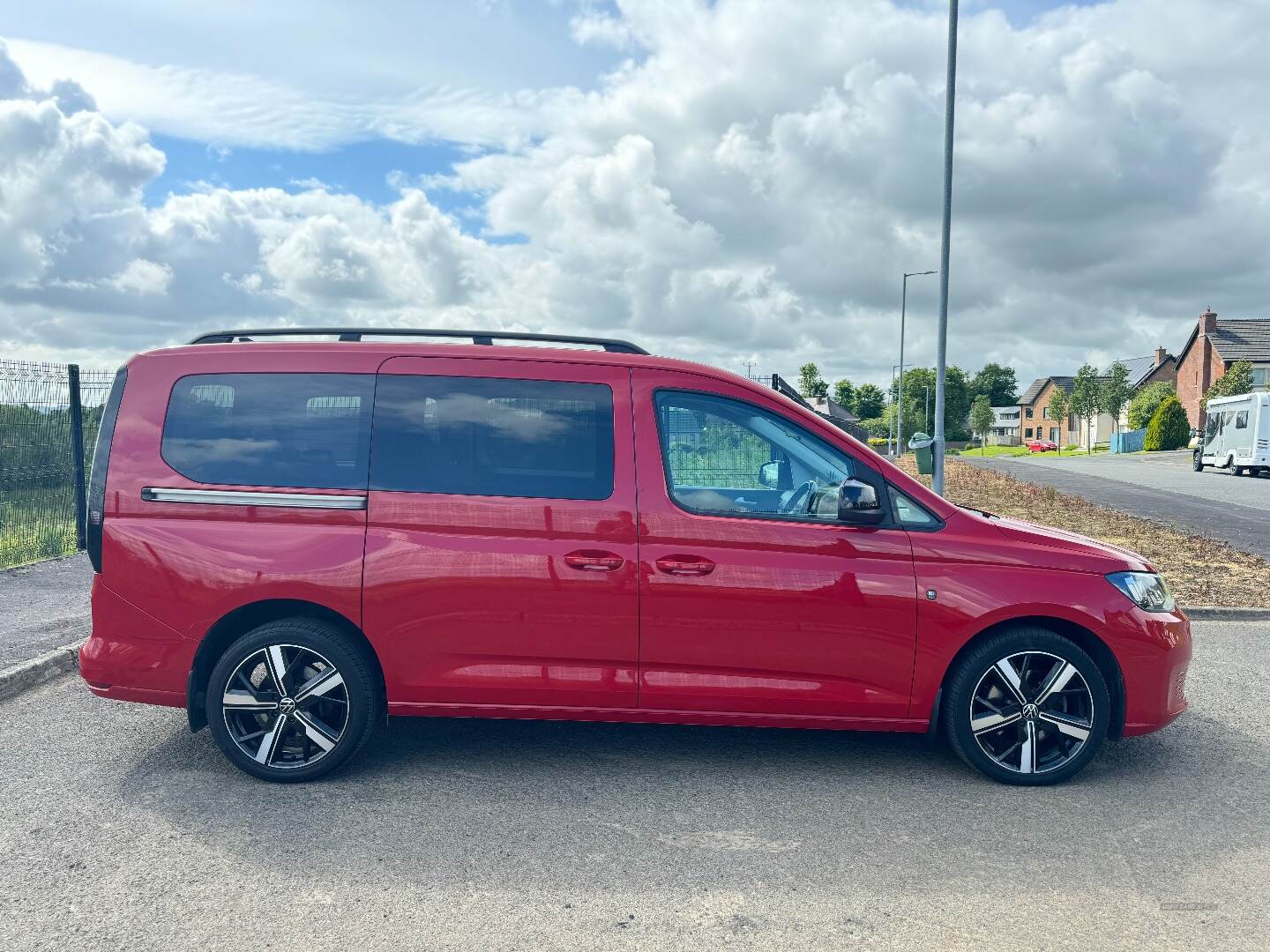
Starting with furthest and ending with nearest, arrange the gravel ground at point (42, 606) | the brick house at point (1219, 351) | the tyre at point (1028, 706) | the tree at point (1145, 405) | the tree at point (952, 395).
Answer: the tree at point (952, 395) → the tree at point (1145, 405) → the brick house at point (1219, 351) → the gravel ground at point (42, 606) → the tyre at point (1028, 706)

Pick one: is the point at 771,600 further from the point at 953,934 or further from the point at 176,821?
the point at 176,821

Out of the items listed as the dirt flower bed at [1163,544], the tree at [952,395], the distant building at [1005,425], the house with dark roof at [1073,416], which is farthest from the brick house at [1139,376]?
the dirt flower bed at [1163,544]

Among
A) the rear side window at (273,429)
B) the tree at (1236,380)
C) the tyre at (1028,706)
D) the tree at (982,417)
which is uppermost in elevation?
the tree at (1236,380)

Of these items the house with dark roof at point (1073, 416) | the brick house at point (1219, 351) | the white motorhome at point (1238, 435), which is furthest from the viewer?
the house with dark roof at point (1073, 416)

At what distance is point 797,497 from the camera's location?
4.37 m

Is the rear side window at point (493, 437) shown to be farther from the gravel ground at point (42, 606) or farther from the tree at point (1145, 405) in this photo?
the tree at point (1145, 405)

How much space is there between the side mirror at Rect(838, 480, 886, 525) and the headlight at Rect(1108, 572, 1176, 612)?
3.54 feet

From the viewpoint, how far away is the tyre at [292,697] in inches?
169

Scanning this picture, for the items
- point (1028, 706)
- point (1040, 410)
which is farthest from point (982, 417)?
point (1028, 706)

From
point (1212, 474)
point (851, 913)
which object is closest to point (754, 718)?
point (851, 913)

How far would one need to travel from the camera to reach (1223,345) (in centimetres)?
6888

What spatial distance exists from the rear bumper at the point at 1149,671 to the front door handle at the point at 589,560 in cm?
218

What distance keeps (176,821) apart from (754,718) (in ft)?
7.61

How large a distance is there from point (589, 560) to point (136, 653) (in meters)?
2.01
